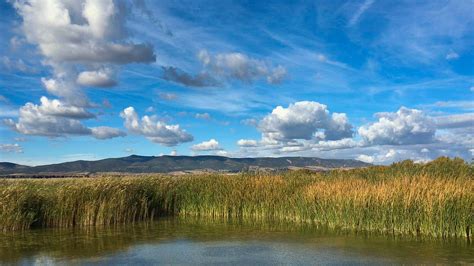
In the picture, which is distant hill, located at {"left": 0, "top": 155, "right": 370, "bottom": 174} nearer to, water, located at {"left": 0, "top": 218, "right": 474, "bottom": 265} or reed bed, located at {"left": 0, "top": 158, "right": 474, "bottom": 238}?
reed bed, located at {"left": 0, "top": 158, "right": 474, "bottom": 238}

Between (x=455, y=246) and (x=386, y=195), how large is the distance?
2655 mm

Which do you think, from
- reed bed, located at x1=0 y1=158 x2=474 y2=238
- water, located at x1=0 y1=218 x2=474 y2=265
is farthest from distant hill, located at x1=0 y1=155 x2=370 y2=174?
water, located at x1=0 y1=218 x2=474 y2=265

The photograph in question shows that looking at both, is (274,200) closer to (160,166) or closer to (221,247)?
(221,247)

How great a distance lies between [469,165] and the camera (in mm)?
19062

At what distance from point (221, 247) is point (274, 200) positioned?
6087 mm

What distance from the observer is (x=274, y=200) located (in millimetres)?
17422

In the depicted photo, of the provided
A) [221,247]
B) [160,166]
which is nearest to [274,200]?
[221,247]

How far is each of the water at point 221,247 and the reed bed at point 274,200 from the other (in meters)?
0.81

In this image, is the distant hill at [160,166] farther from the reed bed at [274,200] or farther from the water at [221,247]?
the water at [221,247]

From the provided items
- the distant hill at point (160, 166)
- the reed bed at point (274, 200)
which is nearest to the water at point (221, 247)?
the reed bed at point (274, 200)

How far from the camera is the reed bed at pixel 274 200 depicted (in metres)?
12.5

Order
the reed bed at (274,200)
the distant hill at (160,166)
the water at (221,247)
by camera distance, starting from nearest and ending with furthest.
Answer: the water at (221,247) < the reed bed at (274,200) < the distant hill at (160,166)

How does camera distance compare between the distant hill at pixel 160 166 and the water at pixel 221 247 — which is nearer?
the water at pixel 221 247

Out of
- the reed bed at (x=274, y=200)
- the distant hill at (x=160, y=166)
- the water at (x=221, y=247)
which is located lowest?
the water at (x=221, y=247)
